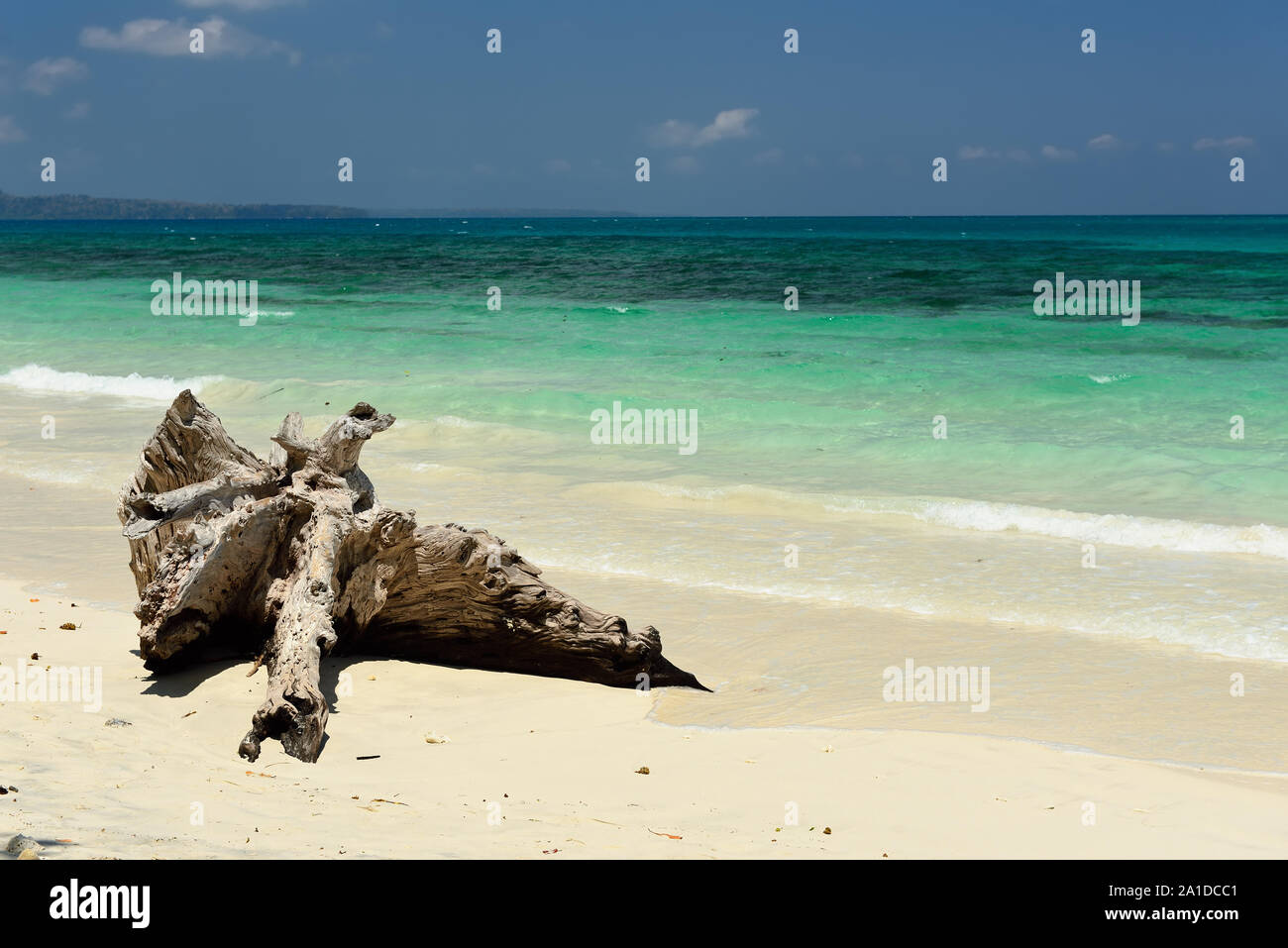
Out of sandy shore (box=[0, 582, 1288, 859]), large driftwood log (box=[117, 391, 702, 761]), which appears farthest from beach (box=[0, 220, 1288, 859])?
large driftwood log (box=[117, 391, 702, 761])

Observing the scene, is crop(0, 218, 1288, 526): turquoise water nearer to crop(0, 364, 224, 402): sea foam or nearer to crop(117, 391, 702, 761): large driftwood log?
crop(0, 364, 224, 402): sea foam

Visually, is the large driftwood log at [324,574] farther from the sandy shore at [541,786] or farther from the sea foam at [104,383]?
the sea foam at [104,383]

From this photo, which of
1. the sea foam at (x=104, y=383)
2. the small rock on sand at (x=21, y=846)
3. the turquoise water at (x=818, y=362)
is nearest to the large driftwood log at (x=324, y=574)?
the small rock on sand at (x=21, y=846)

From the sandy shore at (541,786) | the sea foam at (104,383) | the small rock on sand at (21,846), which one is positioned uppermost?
the sea foam at (104,383)

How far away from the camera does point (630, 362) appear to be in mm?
18484

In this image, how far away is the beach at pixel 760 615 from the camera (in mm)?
3961

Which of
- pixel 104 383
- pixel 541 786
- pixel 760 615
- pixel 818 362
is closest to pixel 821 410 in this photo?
pixel 818 362

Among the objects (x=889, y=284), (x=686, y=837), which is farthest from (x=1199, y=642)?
(x=889, y=284)

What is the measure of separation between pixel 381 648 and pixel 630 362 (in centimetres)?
1287

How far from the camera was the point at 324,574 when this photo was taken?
538 centimetres

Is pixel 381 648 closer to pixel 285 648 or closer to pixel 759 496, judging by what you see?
pixel 285 648

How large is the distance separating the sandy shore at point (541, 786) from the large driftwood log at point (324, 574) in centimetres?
23

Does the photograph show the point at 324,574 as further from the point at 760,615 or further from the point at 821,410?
the point at 821,410

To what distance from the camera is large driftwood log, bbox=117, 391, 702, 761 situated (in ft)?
17.5
